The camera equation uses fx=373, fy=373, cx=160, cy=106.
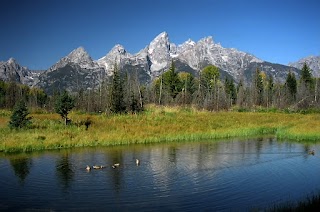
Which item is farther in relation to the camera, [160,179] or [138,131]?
[138,131]

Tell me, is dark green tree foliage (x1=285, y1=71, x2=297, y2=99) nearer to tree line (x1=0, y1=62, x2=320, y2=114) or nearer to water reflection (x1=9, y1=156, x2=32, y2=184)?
tree line (x1=0, y1=62, x2=320, y2=114)

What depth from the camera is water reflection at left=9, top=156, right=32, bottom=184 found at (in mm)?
25250

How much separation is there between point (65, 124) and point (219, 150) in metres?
19.4

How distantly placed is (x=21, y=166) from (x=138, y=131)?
18720 mm

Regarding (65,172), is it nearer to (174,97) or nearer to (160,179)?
(160,179)

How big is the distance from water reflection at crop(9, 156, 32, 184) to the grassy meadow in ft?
16.2

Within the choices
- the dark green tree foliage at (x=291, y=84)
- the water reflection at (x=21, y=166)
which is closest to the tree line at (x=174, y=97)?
the dark green tree foliage at (x=291, y=84)

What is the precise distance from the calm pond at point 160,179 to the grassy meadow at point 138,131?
3.37 metres

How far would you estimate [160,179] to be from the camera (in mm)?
23562

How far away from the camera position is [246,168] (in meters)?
27.6

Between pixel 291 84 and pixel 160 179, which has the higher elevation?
pixel 291 84

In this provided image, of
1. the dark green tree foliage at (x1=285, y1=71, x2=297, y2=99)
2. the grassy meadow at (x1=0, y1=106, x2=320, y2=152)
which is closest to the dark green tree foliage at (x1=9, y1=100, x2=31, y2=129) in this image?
the grassy meadow at (x1=0, y1=106, x2=320, y2=152)

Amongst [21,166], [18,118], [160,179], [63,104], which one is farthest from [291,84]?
[21,166]

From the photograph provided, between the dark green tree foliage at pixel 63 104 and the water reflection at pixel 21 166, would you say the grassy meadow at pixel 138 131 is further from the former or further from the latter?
→ the water reflection at pixel 21 166
